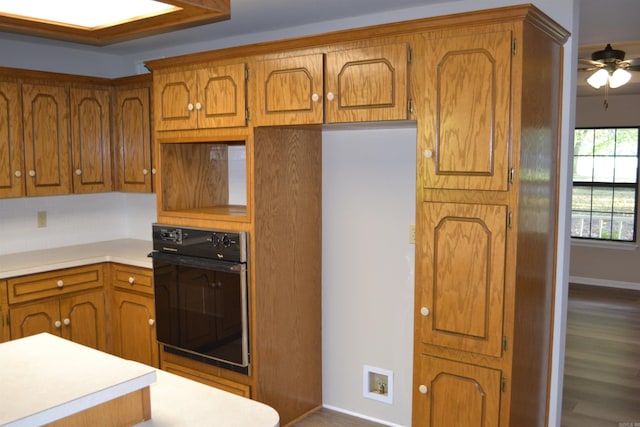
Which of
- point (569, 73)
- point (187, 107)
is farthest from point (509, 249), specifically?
point (187, 107)

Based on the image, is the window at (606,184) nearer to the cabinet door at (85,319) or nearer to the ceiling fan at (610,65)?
the ceiling fan at (610,65)

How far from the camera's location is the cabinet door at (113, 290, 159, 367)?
372 cm

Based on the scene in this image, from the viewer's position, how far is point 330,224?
11.5ft

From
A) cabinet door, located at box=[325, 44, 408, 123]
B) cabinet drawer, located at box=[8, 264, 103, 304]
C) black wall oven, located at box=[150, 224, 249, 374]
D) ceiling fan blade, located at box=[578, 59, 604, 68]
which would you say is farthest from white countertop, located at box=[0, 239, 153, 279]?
ceiling fan blade, located at box=[578, 59, 604, 68]

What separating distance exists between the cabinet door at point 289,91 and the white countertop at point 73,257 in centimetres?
135

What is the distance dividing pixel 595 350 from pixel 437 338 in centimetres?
288

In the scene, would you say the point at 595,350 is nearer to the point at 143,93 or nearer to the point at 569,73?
the point at 569,73

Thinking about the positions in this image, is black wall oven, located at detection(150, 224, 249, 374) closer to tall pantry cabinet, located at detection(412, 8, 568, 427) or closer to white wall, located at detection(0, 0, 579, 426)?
white wall, located at detection(0, 0, 579, 426)

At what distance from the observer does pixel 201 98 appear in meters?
3.25

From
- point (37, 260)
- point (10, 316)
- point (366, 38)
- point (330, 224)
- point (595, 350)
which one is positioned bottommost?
Result: point (595, 350)

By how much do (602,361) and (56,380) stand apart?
169 inches

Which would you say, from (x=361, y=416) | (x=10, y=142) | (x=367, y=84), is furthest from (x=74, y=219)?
(x=367, y=84)

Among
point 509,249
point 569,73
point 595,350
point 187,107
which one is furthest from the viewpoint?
point 595,350

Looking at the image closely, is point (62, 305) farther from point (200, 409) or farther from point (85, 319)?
point (200, 409)
